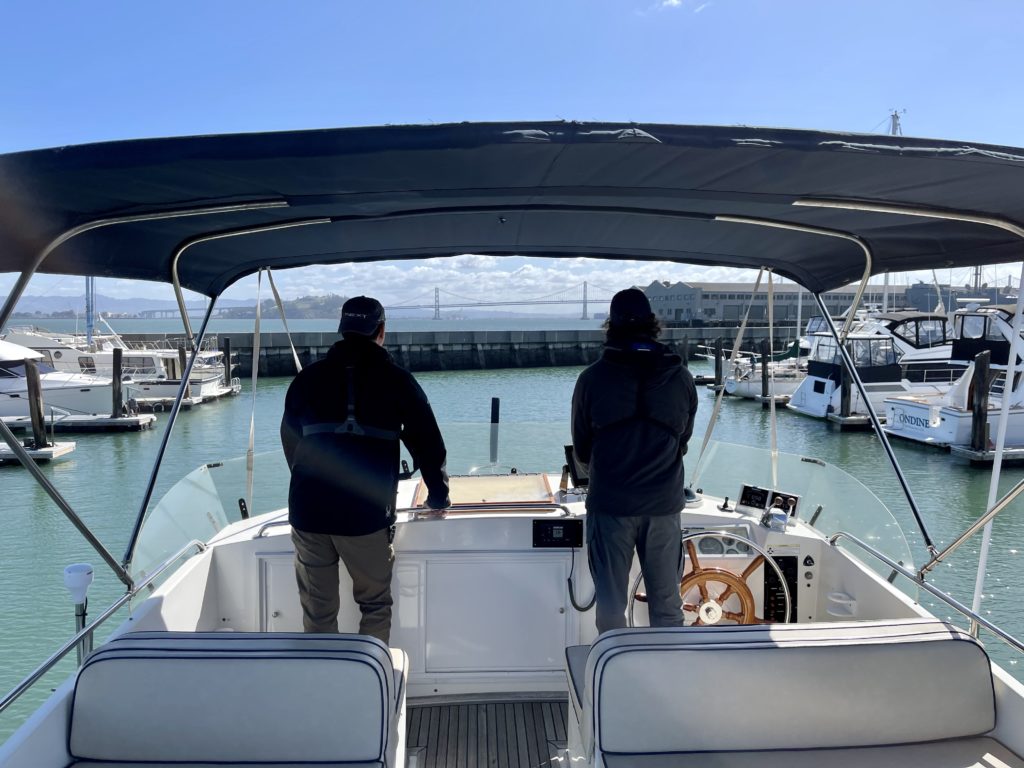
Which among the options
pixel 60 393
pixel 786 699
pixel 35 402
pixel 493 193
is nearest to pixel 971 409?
pixel 786 699

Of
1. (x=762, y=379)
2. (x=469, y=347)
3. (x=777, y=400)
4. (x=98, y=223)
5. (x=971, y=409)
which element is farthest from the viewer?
(x=469, y=347)

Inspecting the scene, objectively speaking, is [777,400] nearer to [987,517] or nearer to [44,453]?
[44,453]

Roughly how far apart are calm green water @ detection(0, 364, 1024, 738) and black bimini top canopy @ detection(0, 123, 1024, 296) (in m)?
1.74

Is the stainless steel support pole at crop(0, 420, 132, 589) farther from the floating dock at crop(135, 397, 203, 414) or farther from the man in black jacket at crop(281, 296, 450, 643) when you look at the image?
the floating dock at crop(135, 397, 203, 414)

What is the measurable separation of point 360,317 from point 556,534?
1.17 meters

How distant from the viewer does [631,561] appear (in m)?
2.29

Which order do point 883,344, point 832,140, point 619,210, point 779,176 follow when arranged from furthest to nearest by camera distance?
point 883,344
point 619,210
point 779,176
point 832,140

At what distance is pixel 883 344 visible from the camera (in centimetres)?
1997

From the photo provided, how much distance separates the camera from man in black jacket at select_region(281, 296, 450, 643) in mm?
2123

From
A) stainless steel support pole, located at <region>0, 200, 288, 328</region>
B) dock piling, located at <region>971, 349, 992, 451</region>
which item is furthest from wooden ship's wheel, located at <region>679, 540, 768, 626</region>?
dock piling, located at <region>971, 349, 992, 451</region>

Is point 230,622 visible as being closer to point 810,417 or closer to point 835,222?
point 835,222

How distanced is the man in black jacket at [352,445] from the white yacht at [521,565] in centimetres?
40

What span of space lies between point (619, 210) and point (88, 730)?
6.89 ft

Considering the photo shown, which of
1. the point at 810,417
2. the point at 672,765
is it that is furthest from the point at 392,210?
the point at 810,417
